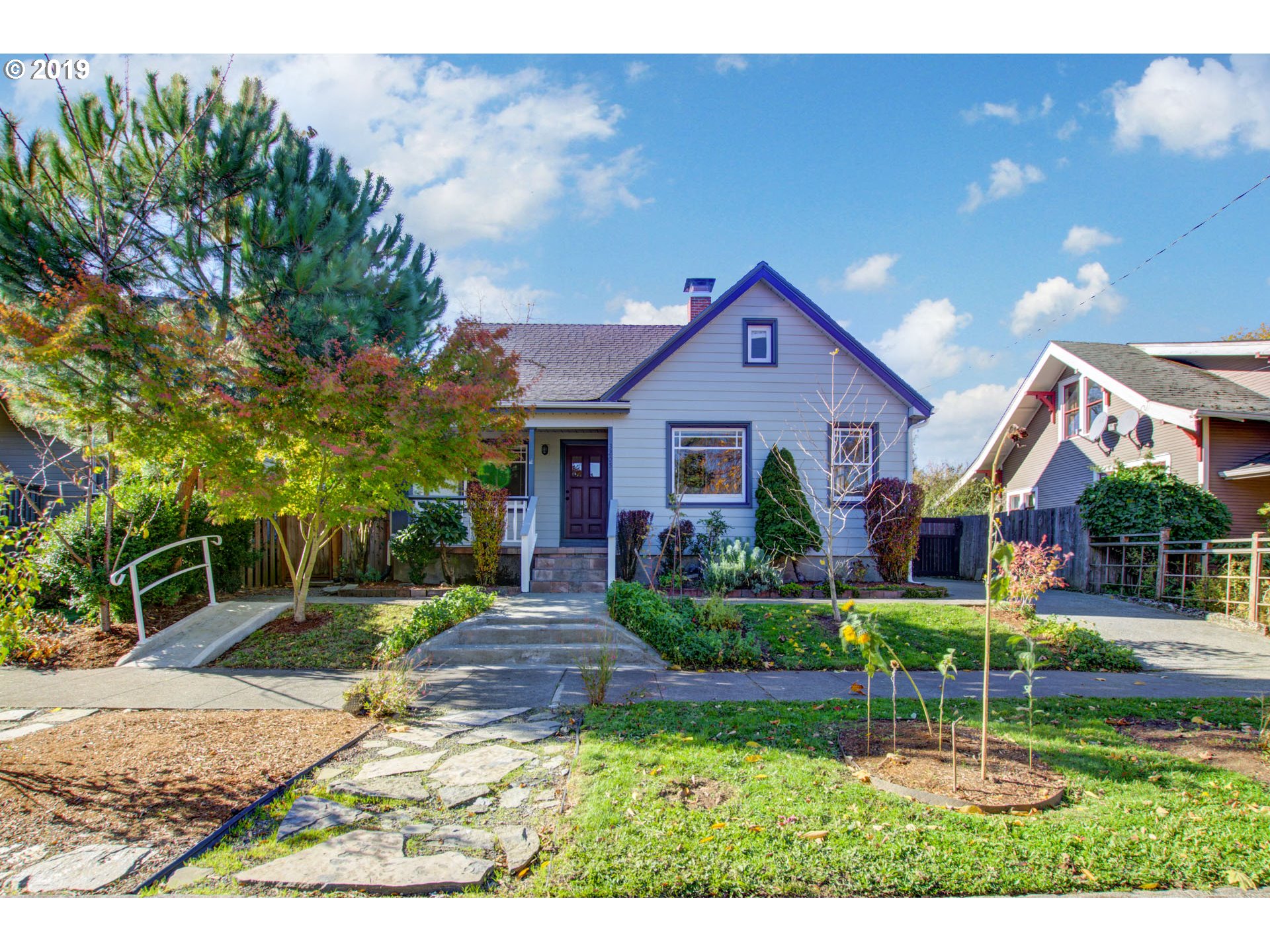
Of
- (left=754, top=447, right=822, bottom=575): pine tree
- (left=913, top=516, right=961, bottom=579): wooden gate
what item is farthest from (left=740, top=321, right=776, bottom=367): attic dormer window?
(left=913, top=516, right=961, bottom=579): wooden gate

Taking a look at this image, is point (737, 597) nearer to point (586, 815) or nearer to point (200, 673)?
point (200, 673)

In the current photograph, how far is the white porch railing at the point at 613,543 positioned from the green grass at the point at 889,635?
3.06m

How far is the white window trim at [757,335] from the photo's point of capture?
525 inches

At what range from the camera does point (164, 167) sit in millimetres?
9508

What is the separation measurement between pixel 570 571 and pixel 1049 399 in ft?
45.9

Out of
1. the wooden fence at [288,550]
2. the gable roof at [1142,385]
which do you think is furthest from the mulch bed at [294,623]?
the gable roof at [1142,385]

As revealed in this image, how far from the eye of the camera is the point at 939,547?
1862 cm

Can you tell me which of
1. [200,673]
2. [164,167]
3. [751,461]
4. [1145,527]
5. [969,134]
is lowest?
[200,673]

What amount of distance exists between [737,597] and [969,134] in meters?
7.14

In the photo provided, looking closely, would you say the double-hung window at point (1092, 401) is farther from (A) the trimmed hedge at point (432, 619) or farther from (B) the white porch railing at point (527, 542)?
(A) the trimmed hedge at point (432, 619)

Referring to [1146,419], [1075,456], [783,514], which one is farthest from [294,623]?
[1075,456]

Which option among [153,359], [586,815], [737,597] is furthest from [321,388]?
[737,597]

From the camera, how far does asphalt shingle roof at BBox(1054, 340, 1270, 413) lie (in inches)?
558

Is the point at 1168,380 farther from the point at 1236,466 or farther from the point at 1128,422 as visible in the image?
the point at 1236,466
